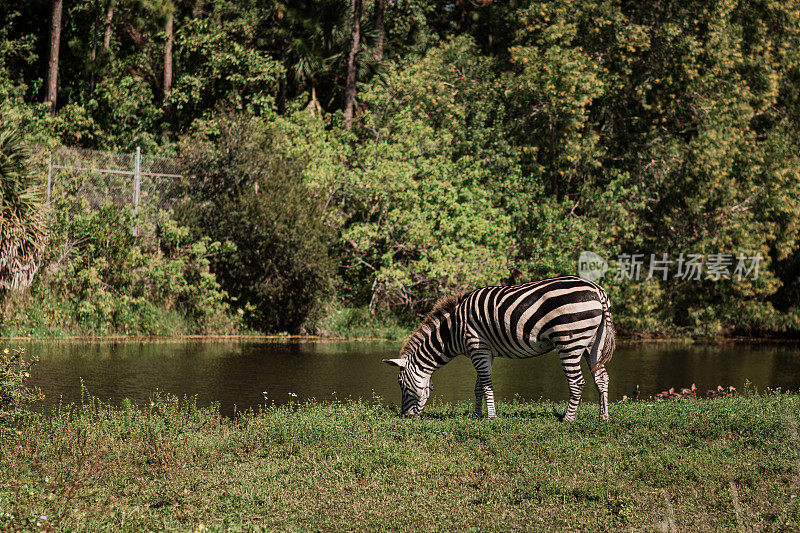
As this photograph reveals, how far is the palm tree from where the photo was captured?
18.2 m

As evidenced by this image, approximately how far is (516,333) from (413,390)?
1.53 meters

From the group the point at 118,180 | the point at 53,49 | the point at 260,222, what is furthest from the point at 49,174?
the point at 53,49

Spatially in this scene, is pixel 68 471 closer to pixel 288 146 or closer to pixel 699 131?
pixel 288 146

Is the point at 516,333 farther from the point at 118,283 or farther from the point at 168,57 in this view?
the point at 168,57

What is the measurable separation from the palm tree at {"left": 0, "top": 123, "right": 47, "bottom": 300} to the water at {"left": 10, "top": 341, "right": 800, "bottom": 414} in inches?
67.5

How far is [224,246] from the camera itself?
21766 millimetres

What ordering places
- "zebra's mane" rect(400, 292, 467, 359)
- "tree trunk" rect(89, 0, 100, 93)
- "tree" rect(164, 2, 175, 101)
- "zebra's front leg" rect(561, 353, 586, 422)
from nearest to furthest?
"zebra's front leg" rect(561, 353, 586, 422), "zebra's mane" rect(400, 292, 467, 359), "tree trunk" rect(89, 0, 100, 93), "tree" rect(164, 2, 175, 101)

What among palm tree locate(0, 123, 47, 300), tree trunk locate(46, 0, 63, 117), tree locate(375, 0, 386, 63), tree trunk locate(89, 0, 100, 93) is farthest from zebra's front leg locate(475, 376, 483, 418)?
tree trunk locate(89, 0, 100, 93)

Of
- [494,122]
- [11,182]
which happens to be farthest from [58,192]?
[494,122]

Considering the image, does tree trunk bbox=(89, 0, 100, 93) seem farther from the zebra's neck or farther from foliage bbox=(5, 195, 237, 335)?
the zebra's neck

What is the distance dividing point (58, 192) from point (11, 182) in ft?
8.15

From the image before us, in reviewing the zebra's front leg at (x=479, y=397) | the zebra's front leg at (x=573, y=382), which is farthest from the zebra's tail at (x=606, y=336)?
the zebra's front leg at (x=479, y=397)

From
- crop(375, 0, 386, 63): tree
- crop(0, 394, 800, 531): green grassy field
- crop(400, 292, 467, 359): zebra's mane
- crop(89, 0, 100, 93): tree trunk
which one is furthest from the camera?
crop(375, 0, 386, 63): tree

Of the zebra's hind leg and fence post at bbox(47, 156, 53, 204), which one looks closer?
the zebra's hind leg
